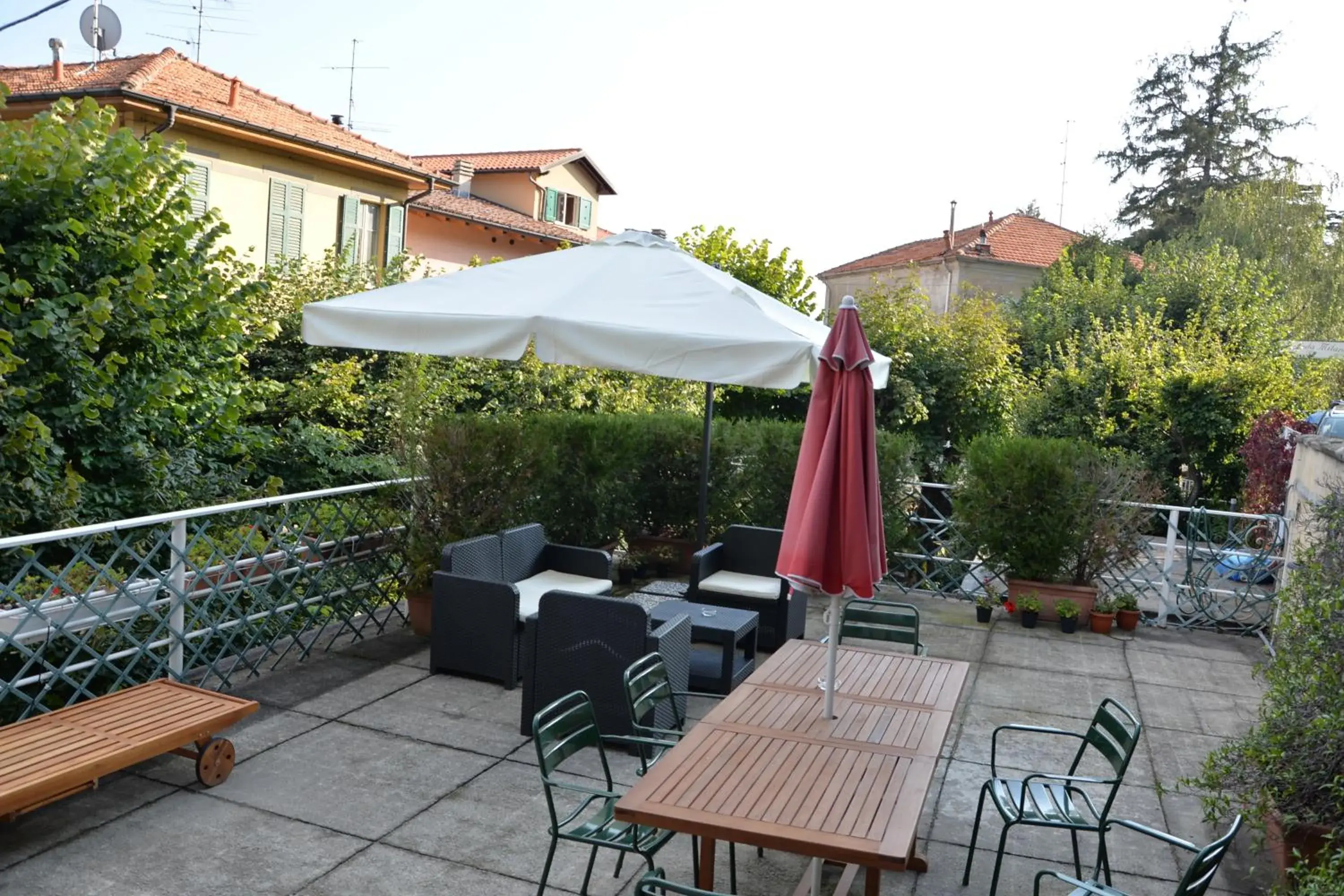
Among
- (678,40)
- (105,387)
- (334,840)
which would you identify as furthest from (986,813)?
(678,40)

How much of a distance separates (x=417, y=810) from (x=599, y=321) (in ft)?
8.85

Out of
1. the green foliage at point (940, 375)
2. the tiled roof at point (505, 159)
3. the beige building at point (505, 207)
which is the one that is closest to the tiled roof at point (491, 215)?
the beige building at point (505, 207)

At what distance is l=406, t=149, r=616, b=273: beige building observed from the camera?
25.6 metres

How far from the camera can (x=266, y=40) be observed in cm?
2014

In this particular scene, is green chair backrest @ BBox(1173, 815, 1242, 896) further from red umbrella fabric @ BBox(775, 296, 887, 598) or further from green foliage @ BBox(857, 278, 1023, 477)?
green foliage @ BBox(857, 278, 1023, 477)

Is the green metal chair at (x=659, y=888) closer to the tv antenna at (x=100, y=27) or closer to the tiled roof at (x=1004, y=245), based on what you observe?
the tv antenna at (x=100, y=27)

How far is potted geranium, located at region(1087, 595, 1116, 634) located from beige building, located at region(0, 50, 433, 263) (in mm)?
11815

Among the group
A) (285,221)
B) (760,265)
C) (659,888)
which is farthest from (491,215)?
(659,888)

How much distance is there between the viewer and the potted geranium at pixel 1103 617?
879cm

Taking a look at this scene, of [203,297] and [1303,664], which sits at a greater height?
[203,297]

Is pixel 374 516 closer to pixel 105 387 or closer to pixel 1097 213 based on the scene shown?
pixel 105 387

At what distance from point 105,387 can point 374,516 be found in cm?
215

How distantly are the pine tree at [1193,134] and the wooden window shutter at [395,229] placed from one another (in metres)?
26.6

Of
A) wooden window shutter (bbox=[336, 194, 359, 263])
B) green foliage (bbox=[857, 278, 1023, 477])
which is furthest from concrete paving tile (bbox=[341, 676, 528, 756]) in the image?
wooden window shutter (bbox=[336, 194, 359, 263])
